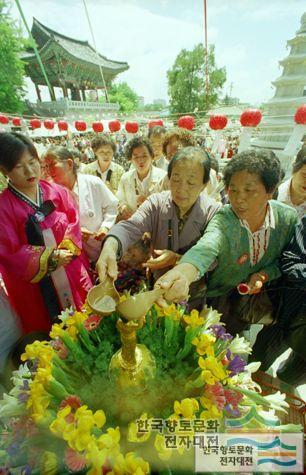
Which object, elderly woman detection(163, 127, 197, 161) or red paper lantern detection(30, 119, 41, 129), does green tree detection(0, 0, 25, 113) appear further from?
elderly woman detection(163, 127, 197, 161)

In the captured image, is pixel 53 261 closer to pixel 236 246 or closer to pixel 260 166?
pixel 236 246

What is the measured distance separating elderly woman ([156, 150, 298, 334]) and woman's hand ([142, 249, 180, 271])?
22 centimetres

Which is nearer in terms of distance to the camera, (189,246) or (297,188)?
(189,246)

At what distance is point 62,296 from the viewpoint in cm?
180

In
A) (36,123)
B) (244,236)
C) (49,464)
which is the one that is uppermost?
(36,123)

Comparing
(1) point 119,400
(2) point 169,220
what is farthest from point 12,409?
(2) point 169,220

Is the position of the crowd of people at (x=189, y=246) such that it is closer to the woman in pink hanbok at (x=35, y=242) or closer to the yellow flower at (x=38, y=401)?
the woman in pink hanbok at (x=35, y=242)

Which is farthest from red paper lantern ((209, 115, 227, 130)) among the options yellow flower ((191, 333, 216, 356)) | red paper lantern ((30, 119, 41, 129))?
red paper lantern ((30, 119, 41, 129))

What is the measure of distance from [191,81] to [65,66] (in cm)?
1206

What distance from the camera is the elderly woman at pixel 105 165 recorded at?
3293 millimetres

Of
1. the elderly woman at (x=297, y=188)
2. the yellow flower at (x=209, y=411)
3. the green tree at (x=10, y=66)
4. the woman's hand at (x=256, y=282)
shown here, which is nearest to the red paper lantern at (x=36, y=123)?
the green tree at (x=10, y=66)

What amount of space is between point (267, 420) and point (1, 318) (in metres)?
1.51

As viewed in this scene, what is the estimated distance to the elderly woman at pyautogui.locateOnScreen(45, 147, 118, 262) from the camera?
2.20 metres

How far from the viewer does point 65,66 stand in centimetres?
2572
